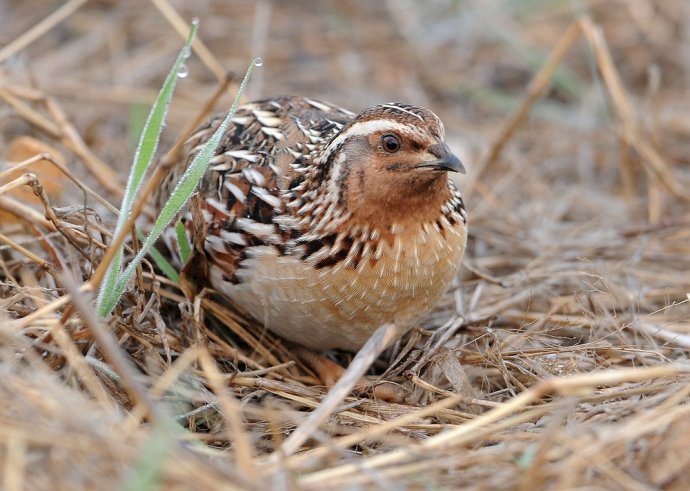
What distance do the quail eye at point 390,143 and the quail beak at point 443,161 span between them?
0.12 metres

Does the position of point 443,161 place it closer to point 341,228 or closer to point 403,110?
point 403,110

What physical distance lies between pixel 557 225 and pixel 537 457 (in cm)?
279

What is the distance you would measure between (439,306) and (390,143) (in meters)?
1.17

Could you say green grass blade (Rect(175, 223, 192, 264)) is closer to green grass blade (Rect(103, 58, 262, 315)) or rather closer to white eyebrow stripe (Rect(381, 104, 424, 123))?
green grass blade (Rect(103, 58, 262, 315))

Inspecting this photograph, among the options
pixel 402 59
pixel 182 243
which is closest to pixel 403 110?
pixel 182 243

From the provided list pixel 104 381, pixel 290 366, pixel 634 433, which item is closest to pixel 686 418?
pixel 634 433

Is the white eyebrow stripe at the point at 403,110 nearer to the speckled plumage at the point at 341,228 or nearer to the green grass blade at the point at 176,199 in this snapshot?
the speckled plumage at the point at 341,228

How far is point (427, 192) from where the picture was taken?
3.43 metres

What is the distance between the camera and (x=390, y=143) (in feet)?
11.1

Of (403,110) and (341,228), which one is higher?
(403,110)

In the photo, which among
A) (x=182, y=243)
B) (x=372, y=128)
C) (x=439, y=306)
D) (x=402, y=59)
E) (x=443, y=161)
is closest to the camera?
(x=443, y=161)

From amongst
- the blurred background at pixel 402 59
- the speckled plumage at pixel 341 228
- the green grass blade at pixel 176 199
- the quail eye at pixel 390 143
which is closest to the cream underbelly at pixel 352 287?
the speckled plumage at pixel 341 228

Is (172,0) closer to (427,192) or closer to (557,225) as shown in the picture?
(557,225)

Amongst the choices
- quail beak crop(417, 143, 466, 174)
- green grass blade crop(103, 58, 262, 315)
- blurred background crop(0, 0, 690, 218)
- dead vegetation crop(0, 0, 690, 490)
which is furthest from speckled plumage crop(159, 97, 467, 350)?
blurred background crop(0, 0, 690, 218)
